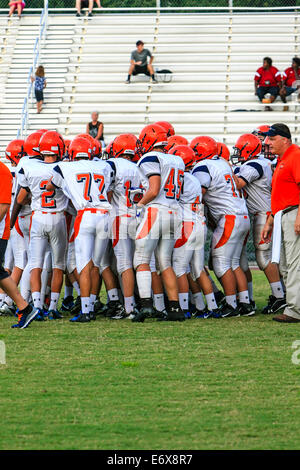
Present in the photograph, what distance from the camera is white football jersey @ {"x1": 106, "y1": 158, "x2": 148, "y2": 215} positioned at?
9820mm

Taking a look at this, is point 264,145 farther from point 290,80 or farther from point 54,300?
point 290,80

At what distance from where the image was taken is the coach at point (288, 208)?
900cm

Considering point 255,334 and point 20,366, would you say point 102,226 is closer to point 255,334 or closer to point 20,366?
point 255,334

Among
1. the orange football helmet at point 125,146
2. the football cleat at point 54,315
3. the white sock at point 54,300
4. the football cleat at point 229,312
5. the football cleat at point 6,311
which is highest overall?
the orange football helmet at point 125,146

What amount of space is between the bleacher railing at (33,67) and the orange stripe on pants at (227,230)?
11078 millimetres

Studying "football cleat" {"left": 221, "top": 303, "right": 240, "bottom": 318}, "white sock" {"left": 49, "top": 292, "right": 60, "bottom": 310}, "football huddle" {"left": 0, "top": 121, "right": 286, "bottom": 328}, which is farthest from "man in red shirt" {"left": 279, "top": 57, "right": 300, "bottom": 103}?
"white sock" {"left": 49, "top": 292, "right": 60, "bottom": 310}

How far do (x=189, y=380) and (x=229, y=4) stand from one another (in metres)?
18.3

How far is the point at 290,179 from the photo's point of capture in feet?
29.9

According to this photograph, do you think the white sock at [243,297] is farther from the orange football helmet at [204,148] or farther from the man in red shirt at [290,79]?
the man in red shirt at [290,79]

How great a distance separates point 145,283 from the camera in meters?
9.21

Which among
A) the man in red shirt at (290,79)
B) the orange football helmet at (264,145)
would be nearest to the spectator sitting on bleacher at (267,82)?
the man in red shirt at (290,79)

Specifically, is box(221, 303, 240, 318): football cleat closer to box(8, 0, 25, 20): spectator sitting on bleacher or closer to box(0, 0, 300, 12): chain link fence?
box(0, 0, 300, 12): chain link fence
